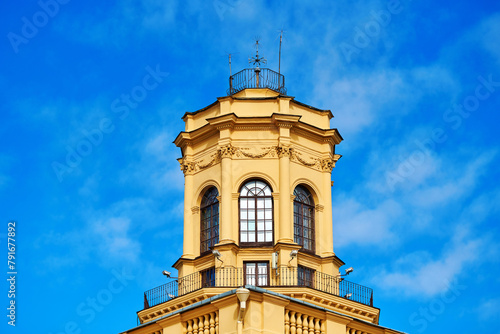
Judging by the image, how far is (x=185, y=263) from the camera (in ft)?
145

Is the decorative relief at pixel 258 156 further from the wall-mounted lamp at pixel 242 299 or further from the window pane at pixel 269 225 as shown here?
the wall-mounted lamp at pixel 242 299

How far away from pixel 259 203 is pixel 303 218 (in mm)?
2100

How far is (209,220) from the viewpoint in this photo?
148ft

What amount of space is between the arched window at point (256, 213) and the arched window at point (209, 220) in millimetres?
1251

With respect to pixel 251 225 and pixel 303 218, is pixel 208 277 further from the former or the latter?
pixel 303 218

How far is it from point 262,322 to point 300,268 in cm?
1694

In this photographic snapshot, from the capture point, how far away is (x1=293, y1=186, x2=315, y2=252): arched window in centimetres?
4416

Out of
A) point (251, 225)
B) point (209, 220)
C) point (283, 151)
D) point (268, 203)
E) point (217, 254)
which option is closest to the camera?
point (217, 254)

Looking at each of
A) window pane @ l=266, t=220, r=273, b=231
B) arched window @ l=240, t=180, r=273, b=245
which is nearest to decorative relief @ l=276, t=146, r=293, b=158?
arched window @ l=240, t=180, r=273, b=245

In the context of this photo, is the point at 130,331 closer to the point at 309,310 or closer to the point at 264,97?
the point at 309,310

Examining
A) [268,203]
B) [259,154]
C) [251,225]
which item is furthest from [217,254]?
[259,154]

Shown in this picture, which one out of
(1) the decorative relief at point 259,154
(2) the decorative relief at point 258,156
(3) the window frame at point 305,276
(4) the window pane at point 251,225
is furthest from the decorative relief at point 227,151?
(3) the window frame at point 305,276

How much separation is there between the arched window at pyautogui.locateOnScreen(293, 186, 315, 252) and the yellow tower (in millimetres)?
51

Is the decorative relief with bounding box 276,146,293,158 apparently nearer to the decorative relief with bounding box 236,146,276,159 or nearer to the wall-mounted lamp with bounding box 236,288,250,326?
the decorative relief with bounding box 236,146,276,159
